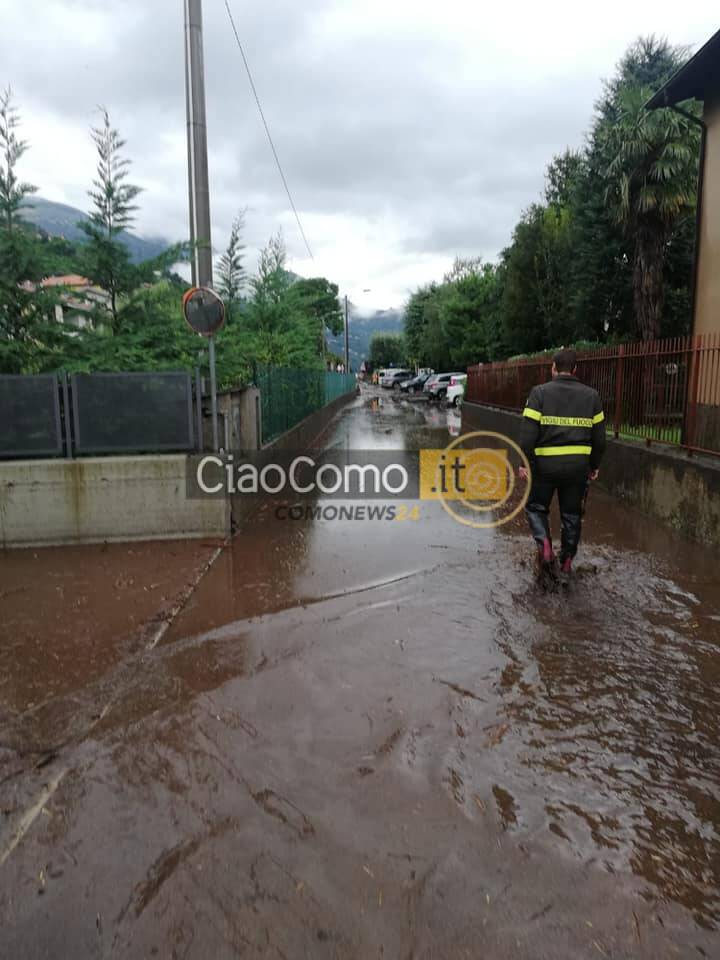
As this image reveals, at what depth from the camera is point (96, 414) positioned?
723cm

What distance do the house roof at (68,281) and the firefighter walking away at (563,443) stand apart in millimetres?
5774

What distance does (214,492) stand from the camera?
7391 millimetres

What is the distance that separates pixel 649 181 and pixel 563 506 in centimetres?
1873

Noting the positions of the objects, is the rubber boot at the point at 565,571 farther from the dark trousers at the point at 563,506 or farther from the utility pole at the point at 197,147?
the utility pole at the point at 197,147

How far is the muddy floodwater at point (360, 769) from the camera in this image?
2.20m

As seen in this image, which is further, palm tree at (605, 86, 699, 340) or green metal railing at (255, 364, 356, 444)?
palm tree at (605, 86, 699, 340)

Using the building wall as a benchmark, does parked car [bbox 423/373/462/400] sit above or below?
below

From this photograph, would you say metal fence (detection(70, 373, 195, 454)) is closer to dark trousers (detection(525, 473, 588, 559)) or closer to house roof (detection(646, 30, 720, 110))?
dark trousers (detection(525, 473, 588, 559))

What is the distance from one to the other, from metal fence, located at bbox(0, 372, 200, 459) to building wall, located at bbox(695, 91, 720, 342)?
10342 mm

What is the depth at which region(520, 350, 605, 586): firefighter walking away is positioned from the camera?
5.37 meters

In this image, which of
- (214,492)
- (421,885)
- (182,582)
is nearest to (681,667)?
(421,885)

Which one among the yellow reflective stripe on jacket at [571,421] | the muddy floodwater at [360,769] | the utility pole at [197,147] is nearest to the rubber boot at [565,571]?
the muddy floodwater at [360,769]

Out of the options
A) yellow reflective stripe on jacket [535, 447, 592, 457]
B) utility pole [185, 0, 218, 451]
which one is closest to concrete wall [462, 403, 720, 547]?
yellow reflective stripe on jacket [535, 447, 592, 457]

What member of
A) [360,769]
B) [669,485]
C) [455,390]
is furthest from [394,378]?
[360,769]
